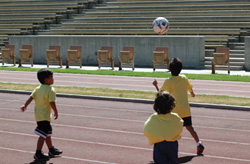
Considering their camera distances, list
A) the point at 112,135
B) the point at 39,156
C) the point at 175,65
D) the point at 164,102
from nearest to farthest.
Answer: the point at 164,102, the point at 175,65, the point at 39,156, the point at 112,135

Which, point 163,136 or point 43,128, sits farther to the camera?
point 43,128

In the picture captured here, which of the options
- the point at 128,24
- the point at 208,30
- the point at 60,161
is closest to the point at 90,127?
the point at 60,161

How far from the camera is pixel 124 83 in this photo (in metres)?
20.1

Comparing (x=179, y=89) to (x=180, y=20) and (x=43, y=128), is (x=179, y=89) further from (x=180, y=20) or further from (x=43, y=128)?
(x=180, y=20)

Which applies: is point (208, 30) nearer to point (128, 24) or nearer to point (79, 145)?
point (128, 24)

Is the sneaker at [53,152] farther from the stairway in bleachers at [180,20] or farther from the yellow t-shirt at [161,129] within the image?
the stairway in bleachers at [180,20]

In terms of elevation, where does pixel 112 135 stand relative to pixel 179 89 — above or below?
below

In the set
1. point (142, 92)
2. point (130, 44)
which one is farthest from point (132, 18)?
point (142, 92)

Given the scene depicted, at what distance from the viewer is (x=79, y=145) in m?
Result: 9.49

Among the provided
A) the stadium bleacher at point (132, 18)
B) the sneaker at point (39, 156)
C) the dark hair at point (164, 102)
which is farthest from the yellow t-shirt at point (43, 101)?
the stadium bleacher at point (132, 18)

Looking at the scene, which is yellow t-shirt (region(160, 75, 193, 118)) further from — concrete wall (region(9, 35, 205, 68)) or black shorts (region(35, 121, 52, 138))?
concrete wall (region(9, 35, 205, 68))

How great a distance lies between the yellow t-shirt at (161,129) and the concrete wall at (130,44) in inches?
845

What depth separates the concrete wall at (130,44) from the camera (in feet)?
88.2

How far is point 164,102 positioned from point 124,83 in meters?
14.9
